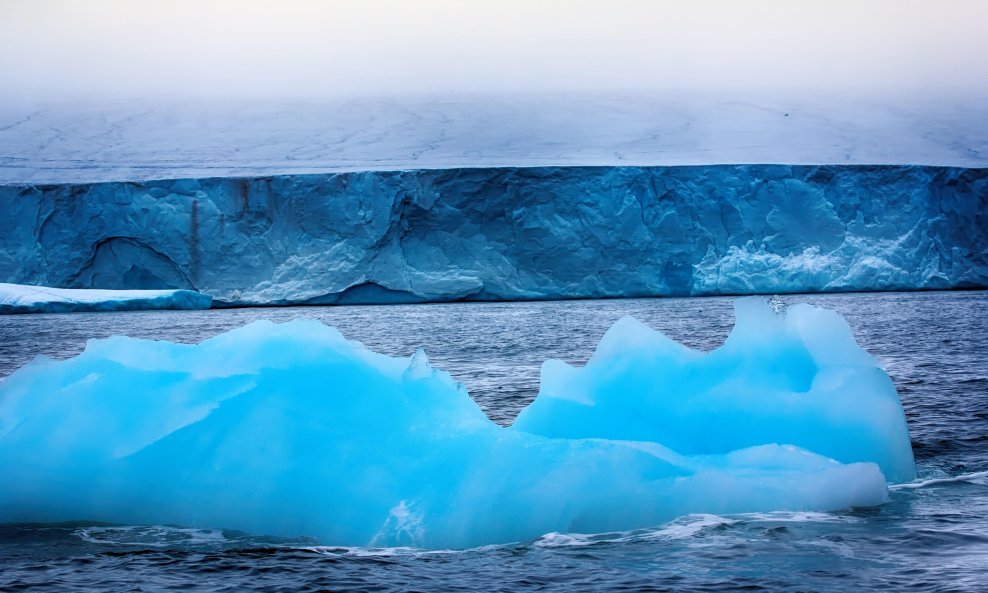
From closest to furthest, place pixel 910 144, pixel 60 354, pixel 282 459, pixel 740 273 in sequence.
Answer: pixel 282 459
pixel 60 354
pixel 740 273
pixel 910 144

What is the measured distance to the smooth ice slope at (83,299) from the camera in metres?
20.6

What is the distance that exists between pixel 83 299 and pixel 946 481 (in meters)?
18.9

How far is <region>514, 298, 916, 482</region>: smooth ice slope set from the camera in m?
4.62

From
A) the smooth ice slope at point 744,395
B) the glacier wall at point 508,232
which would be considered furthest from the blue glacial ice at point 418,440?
the glacier wall at point 508,232

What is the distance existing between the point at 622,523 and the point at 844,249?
64.0ft

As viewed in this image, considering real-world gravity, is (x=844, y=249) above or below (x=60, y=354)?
above

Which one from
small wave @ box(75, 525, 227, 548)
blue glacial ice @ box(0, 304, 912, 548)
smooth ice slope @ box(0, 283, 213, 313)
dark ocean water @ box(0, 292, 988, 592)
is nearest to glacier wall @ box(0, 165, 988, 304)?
smooth ice slope @ box(0, 283, 213, 313)

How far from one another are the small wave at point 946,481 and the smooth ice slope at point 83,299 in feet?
60.6

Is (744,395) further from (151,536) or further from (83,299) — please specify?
(83,299)

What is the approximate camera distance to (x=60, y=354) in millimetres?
12062

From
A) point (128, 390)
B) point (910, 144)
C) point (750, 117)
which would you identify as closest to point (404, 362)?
point (128, 390)

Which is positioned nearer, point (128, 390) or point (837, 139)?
point (128, 390)

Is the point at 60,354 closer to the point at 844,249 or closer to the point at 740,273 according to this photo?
the point at 740,273

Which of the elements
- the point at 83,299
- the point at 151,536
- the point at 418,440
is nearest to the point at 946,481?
the point at 418,440
